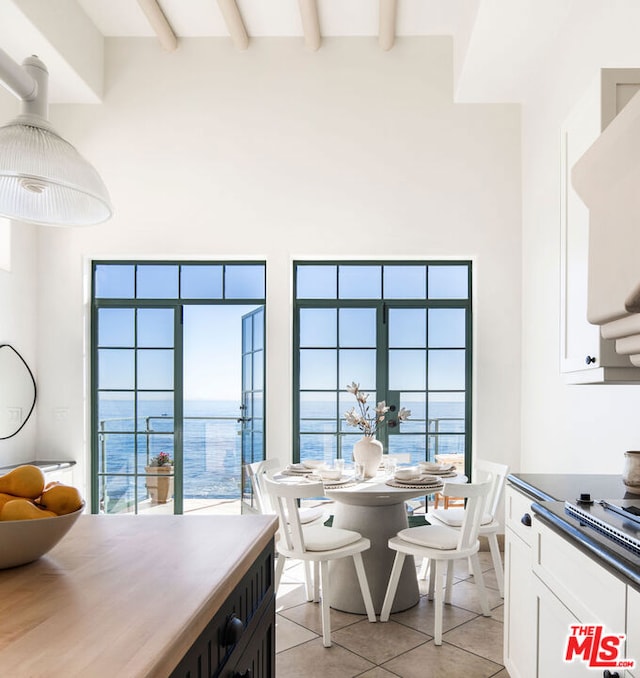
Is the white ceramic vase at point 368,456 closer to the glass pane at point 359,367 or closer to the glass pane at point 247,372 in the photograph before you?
the glass pane at point 359,367

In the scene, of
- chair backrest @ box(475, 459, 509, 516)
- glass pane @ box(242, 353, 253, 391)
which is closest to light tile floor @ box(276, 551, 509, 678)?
chair backrest @ box(475, 459, 509, 516)

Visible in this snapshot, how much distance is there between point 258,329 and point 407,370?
1.28 metres

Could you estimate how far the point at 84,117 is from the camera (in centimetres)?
513

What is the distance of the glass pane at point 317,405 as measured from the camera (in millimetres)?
5219

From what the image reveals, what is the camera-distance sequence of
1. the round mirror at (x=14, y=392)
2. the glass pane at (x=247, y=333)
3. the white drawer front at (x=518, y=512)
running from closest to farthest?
1. the white drawer front at (x=518, y=512)
2. the round mirror at (x=14, y=392)
3. the glass pane at (x=247, y=333)

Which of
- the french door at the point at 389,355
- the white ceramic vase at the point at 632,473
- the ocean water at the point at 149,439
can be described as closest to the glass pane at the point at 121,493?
the ocean water at the point at 149,439

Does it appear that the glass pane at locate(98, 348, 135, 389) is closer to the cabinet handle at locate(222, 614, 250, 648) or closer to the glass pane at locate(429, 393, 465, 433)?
the glass pane at locate(429, 393, 465, 433)

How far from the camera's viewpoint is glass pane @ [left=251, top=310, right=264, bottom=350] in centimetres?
524

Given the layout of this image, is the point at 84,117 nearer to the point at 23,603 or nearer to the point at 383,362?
the point at 383,362

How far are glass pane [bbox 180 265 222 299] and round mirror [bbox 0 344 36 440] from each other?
135cm

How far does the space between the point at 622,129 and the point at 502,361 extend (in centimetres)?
359

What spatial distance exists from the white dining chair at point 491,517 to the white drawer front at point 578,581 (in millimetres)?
1753

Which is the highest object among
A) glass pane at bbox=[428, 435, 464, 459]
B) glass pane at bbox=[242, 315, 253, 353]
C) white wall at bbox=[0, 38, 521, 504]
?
white wall at bbox=[0, 38, 521, 504]

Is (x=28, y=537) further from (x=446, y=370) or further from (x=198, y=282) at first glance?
(x=446, y=370)
